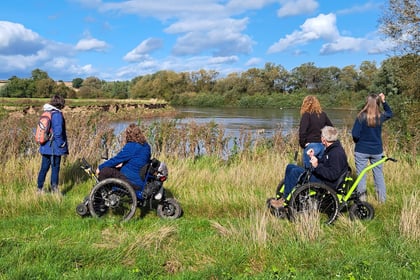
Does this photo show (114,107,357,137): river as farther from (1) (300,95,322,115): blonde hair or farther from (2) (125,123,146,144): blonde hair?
(2) (125,123,146,144): blonde hair

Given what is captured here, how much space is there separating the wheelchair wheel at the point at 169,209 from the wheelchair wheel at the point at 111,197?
411mm

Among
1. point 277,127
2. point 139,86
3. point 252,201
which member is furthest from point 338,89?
point 252,201

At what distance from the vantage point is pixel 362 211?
5109 millimetres

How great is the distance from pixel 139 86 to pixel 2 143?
2939 inches

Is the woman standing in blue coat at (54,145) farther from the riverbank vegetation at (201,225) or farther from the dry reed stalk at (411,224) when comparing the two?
the dry reed stalk at (411,224)

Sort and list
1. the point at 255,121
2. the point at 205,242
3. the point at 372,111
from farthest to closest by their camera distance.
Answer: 1. the point at 255,121
2. the point at 372,111
3. the point at 205,242

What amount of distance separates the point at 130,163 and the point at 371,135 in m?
3.35

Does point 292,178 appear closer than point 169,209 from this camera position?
Yes

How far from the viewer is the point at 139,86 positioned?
81.2m

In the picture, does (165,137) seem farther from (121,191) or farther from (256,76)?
(256,76)

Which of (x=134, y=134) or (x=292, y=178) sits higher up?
(x=134, y=134)

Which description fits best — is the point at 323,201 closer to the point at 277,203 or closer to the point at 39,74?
the point at 277,203

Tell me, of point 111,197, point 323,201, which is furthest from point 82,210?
point 323,201

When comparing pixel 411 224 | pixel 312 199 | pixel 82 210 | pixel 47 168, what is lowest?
pixel 82 210
